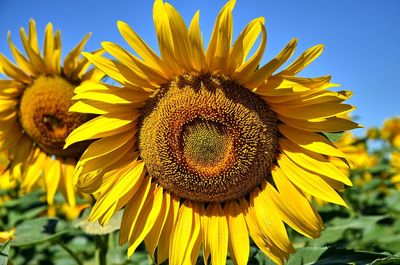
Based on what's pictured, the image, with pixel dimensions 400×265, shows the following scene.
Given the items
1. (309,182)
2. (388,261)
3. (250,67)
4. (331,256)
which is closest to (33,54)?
(250,67)

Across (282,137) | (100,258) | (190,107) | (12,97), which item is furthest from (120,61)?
(12,97)

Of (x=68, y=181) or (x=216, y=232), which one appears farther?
(x=68, y=181)

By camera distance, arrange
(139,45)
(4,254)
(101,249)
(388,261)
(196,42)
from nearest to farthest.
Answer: (388,261)
(4,254)
(196,42)
(139,45)
(101,249)

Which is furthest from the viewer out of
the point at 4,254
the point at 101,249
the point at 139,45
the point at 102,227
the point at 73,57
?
the point at 73,57

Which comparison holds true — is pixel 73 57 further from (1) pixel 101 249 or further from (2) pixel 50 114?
(1) pixel 101 249

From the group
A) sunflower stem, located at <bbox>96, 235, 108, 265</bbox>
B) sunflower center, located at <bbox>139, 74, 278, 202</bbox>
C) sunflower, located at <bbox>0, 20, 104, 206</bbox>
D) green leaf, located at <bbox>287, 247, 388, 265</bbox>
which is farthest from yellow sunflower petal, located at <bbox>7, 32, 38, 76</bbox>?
green leaf, located at <bbox>287, 247, 388, 265</bbox>

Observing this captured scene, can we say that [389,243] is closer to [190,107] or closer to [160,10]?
[190,107]

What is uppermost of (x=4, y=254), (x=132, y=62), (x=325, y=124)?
(x=132, y=62)

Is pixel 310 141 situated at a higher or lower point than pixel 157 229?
higher
